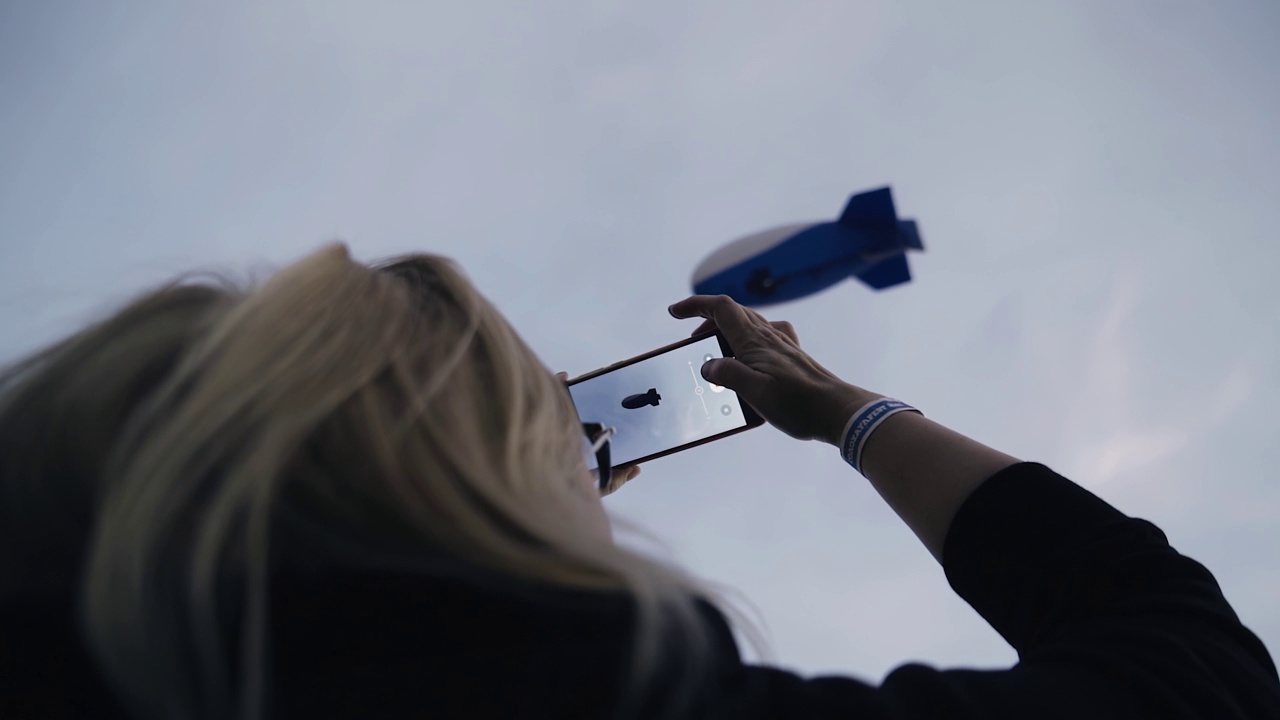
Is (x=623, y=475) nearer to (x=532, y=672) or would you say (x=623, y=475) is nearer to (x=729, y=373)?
(x=729, y=373)

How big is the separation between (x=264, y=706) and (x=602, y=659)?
0.30m

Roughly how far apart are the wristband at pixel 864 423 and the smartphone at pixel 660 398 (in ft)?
1.96

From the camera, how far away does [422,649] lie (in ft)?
2.13

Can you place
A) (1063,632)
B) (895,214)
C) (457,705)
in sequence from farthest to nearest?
(895,214), (1063,632), (457,705)

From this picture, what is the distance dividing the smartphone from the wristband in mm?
598

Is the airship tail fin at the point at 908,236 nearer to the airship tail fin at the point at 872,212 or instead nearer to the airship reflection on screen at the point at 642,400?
the airship tail fin at the point at 872,212

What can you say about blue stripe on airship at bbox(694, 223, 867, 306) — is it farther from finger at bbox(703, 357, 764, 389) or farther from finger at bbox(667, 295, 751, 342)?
finger at bbox(703, 357, 764, 389)

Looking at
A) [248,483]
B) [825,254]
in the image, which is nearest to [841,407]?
[248,483]

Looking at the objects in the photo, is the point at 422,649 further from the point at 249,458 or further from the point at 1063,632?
the point at 1063,632

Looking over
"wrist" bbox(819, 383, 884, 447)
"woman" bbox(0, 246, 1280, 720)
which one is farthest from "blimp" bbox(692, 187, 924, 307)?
"woman" bbox(0, 246, 1280, 720)

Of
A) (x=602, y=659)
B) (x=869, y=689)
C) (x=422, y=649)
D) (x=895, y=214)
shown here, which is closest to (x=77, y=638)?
(x=422, y=649)

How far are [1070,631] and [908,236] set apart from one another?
9387 millimetres

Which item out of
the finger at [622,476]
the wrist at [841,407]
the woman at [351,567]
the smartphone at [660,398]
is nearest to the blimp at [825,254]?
the smartphone at [660,398]

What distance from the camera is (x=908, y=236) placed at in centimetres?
958
